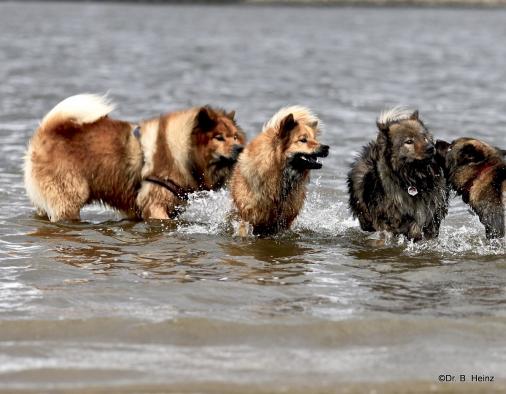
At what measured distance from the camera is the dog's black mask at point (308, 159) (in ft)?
27.9

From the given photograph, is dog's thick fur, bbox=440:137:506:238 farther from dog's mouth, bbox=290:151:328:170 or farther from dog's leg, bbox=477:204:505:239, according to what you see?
dog's mouth, bbox=290:151:328:170

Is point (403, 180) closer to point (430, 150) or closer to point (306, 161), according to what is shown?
point (430, 150)

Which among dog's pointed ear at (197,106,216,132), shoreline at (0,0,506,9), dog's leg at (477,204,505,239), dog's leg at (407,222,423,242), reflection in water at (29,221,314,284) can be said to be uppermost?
shoreline at (0,0,506,9)

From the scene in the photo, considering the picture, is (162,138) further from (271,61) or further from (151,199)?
(271,61)

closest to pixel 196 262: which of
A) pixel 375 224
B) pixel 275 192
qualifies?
pixel 275 192

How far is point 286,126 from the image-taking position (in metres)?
8.61

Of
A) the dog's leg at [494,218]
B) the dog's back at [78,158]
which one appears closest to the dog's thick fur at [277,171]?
the dog's back at [78,158]

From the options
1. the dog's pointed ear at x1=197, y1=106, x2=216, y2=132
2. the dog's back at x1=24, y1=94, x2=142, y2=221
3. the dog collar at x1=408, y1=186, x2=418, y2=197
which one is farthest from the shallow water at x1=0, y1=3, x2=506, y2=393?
the dog's pointed ear at x1=197, y1=106, x2=216, y2=132

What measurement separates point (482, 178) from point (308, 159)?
1.65 meters

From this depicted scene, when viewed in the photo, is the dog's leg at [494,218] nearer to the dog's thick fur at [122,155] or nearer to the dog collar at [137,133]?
the dog's thick fur at [122,155]

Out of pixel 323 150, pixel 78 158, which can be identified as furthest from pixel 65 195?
pixel 323 150

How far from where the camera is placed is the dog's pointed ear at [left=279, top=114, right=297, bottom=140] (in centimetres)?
857

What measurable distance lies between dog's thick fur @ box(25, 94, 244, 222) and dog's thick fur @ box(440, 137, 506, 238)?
2.30 meters

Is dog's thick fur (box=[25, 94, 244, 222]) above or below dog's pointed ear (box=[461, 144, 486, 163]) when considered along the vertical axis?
below
